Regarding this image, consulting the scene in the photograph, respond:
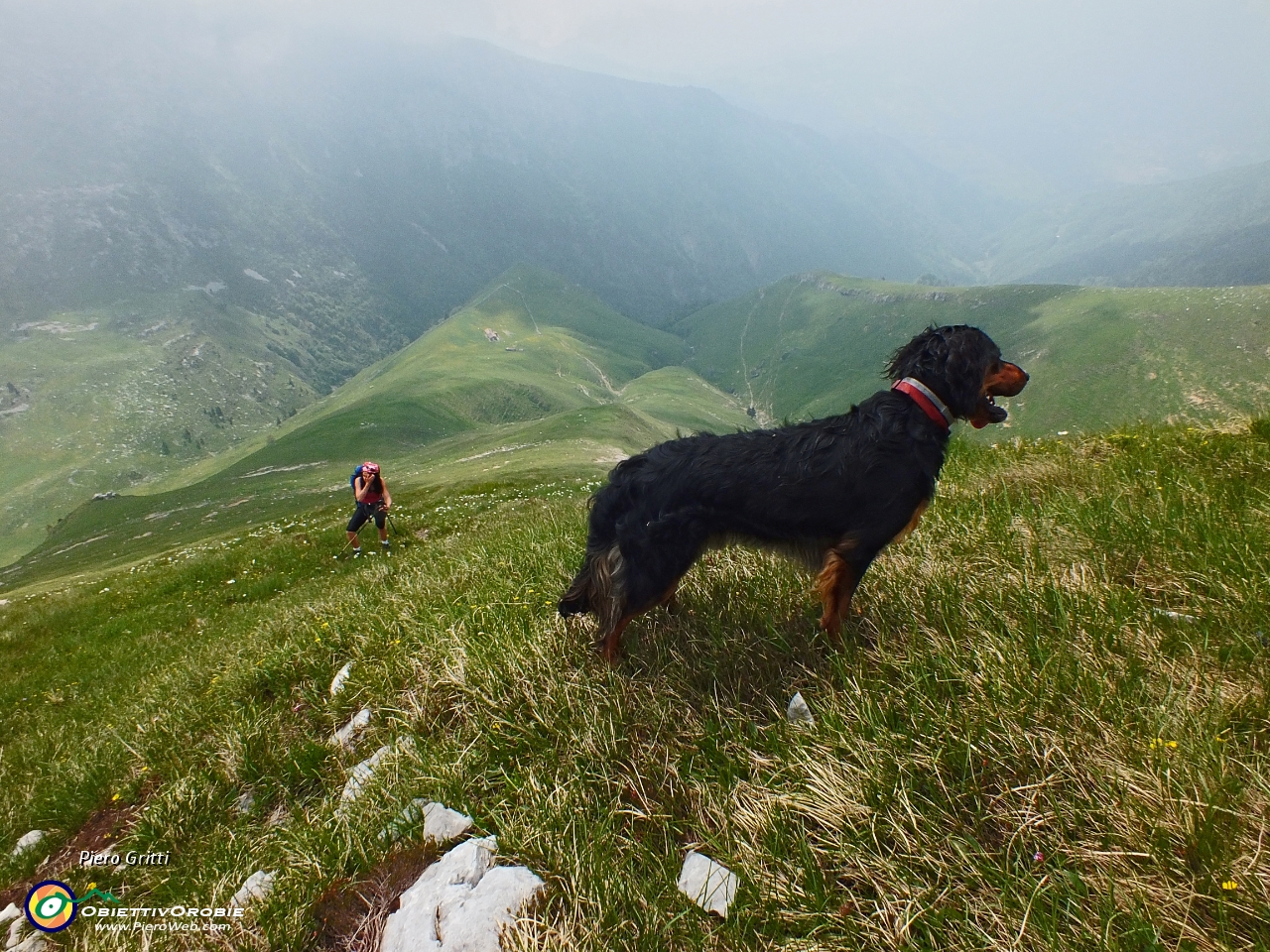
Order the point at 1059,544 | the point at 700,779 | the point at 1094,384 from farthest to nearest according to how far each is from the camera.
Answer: the point at 1094,384 < the point at 1059,544 < the point at 700,779

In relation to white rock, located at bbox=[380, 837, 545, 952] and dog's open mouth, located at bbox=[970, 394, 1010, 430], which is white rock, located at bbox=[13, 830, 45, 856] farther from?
dog's open mouth, located at bbox=[970, 394, 1010, 430]

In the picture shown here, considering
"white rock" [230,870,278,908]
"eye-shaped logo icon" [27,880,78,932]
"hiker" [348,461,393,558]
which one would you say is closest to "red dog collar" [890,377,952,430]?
"white rock" [230,870,278,908]

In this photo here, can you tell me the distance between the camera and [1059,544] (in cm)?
515

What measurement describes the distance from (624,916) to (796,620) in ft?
9.39

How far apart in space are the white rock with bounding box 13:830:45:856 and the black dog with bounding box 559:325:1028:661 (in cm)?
522

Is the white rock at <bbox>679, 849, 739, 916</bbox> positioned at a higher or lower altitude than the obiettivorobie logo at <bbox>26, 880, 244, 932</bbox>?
higher

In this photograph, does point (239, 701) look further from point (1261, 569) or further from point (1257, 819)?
point (1261, 569)

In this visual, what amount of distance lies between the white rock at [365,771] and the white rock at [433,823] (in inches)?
17.8

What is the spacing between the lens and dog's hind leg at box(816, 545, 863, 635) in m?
4.89

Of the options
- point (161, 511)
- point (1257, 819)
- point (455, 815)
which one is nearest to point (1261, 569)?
point (1257, 819)

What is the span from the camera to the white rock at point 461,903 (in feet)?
10.2

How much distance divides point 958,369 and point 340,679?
647 centimetres

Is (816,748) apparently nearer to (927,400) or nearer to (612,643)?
(612,643)

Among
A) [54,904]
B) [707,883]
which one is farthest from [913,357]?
[54,904]
